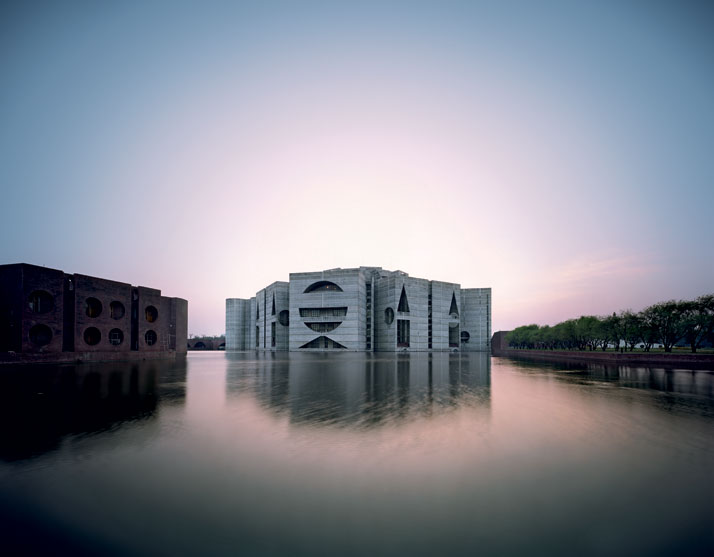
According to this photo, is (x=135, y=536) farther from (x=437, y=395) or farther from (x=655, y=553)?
(x=437, y=395)

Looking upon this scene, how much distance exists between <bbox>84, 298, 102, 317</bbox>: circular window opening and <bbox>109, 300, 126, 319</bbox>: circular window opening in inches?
77.6

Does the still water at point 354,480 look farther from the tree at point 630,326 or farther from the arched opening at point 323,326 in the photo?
the arched opening at point 323,326

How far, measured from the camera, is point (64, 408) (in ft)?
43.0

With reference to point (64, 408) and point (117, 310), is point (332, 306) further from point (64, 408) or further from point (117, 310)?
point (64, 408)

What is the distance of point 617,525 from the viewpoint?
17.4ft

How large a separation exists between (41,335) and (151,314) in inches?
546

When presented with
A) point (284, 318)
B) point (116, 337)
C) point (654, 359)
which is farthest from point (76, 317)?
point (284, 318)

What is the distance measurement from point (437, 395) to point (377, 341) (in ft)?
276

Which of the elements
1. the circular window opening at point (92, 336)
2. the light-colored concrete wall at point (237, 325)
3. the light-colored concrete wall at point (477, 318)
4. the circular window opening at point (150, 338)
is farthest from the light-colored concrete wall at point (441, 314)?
the circular window opening at point (92, 336)

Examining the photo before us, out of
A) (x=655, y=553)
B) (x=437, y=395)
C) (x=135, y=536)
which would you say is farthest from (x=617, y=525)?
(x=437, y=395)

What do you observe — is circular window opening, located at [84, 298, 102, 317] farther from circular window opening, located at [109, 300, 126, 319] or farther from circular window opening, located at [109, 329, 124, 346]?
circular window opening, located at [109, 329, 124, 346]

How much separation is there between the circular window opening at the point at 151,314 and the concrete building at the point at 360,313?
45.8 meters

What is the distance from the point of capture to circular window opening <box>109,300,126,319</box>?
44.6m

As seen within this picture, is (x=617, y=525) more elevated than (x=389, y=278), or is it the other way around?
(x=389, y=278)
